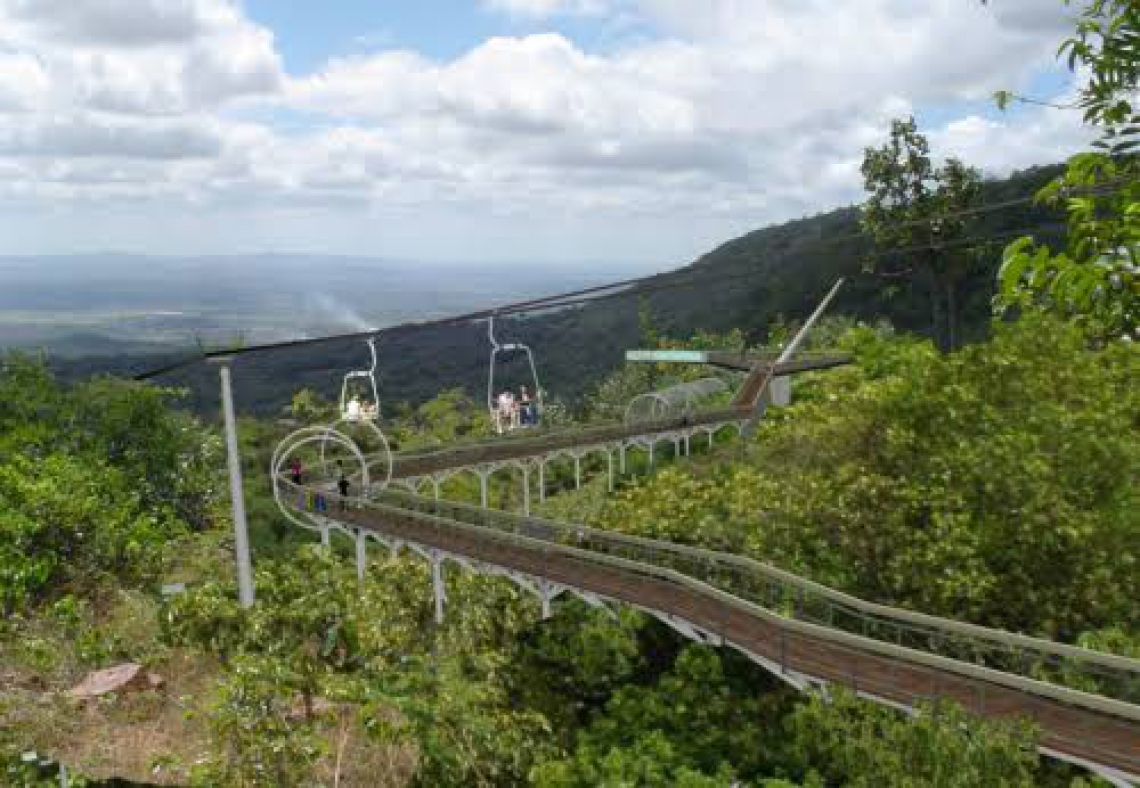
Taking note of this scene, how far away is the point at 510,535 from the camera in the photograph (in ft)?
79.4

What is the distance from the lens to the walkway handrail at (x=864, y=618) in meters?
15.6

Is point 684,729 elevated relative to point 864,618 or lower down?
lower down

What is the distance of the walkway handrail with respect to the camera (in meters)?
15.6

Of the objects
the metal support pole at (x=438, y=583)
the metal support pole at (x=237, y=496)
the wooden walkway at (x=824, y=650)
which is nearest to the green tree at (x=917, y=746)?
the wooden walkway at (x=824, y=650)

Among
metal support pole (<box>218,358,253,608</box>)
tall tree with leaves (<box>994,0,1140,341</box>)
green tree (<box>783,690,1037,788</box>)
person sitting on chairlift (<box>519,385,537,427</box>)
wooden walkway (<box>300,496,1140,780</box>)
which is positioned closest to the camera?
tall tree with leaves (<box>994,0,1140,341</box>)

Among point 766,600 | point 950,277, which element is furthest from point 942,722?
point 950,277

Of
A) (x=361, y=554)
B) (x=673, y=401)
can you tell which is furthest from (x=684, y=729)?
(x=673, y=401)

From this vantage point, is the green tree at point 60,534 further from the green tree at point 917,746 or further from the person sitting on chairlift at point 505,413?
the green tree at point 917,746

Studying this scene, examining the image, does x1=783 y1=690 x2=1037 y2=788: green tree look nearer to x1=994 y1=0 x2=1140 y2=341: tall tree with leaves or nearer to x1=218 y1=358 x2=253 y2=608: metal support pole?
x1=994 y1=0 x2=1140 y2=341: tall tree with leaves

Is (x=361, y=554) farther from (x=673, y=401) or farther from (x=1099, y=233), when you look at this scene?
(x=673, y=401)

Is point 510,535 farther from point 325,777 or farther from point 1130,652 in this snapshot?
point 1130,652

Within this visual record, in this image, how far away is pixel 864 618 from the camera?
59.8 ft

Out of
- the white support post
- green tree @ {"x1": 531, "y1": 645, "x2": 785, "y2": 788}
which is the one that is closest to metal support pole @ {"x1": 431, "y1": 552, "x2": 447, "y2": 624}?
the white support post

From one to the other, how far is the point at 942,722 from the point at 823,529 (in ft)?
34.7
